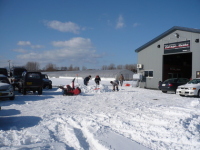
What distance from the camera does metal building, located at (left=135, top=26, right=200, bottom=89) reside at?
17.7 m

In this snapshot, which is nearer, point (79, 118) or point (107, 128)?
point (107, 128)

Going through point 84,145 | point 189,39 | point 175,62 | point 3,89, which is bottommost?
point 84,145

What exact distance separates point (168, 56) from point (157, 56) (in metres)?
2.03

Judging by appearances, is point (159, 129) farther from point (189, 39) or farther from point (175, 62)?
point (175, 62)

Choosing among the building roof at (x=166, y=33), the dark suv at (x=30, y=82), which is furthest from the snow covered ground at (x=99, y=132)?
the building roof at (x=166, y=33)

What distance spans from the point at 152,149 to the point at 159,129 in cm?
145

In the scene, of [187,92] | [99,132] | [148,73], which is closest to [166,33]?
[148,73]

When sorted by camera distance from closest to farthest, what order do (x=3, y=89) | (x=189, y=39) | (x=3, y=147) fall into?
(x=3, y=147)
(x=3, y=89)
(x=189, y=39)

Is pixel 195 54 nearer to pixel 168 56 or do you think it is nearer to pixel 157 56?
pixel 157 56

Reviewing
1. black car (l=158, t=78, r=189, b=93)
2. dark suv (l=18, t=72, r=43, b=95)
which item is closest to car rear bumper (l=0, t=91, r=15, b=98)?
dark suv (l=18, t=72, r=43, b=95)

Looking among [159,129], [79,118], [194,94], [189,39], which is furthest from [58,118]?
[189,39]

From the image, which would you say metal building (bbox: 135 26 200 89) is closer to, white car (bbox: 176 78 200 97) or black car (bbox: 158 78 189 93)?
black car (bbox: 158 78 189 93)

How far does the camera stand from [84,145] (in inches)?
179

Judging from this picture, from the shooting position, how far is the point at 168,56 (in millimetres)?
22750
